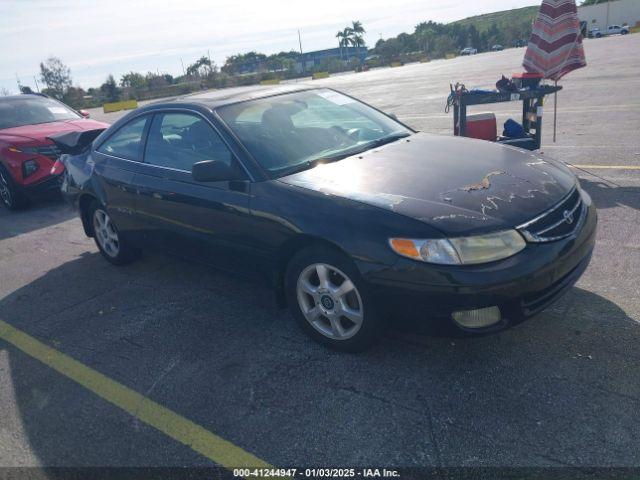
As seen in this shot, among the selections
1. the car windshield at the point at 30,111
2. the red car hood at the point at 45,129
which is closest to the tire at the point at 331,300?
the red car hood at the point at 45,129

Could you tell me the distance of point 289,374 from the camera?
3229 millimetres

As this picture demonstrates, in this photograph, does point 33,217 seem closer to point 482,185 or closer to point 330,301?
point 330,301

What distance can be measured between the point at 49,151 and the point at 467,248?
712cm

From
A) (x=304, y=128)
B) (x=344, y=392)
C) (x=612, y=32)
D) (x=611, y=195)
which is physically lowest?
(x=612, y=32)

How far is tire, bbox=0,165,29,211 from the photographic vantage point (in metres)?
7.88

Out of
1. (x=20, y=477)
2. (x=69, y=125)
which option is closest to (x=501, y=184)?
(x=20, y=477)

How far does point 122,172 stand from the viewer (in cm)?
472

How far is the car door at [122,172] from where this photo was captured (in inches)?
182

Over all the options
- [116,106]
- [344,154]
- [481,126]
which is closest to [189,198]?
[344,154]

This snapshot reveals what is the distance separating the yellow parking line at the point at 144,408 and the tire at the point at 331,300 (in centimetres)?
93

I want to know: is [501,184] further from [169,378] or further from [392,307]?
[169,378]

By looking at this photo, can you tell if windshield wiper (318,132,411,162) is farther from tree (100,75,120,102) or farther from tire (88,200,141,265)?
tree (100,75,120,102)

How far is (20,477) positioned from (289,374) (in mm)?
1462

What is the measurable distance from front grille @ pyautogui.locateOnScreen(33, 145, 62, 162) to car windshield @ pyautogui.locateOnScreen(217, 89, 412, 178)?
502cm
